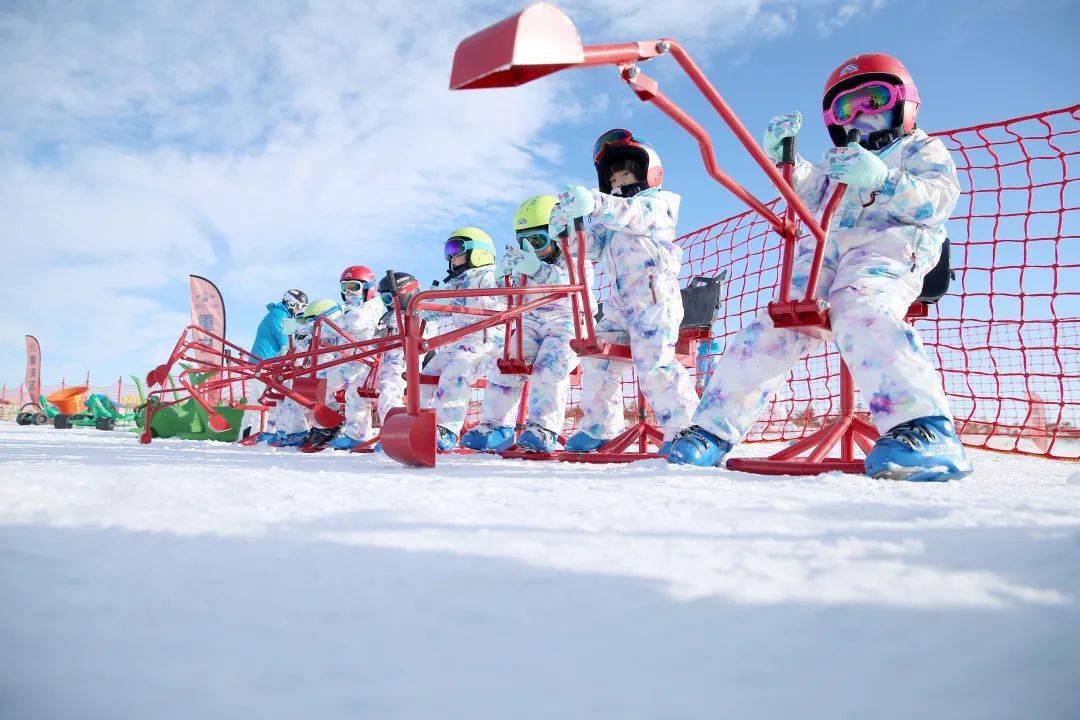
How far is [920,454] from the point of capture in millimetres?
1717

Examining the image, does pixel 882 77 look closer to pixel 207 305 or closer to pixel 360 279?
pixel 360 279

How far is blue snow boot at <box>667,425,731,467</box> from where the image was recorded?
2.13 metres

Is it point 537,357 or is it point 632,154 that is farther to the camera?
point 537,357

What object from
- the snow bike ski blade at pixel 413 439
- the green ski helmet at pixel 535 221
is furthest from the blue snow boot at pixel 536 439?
the green ski helmet at pixel 535 221

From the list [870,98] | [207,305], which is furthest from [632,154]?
[207,305]

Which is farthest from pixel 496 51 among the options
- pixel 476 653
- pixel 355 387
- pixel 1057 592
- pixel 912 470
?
pixel 355 387

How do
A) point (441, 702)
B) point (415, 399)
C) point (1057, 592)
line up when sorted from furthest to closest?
point (415, 399), point (1057, 592), point (441, 702)

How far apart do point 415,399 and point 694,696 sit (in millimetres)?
2164

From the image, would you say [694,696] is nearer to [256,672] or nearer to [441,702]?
[441,702]

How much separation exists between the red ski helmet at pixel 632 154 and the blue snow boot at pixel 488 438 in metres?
1.52

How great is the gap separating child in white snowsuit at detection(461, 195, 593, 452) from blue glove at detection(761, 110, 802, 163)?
4.55 feet

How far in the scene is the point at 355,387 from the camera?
195 inches

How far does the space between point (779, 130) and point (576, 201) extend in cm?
82

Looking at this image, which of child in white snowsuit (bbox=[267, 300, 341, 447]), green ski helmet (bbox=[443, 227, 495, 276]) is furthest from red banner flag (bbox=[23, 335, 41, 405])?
green ski helmet (bbox=[443, 227, 495, 276])
